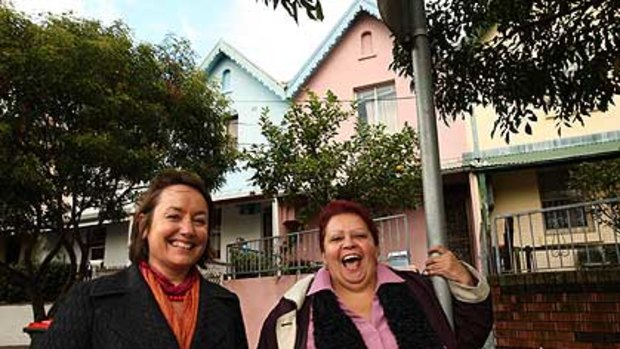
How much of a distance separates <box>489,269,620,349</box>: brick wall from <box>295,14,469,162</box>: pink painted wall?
9.11 m

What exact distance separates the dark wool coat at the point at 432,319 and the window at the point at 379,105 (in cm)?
1180

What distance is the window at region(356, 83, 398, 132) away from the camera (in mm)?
14102

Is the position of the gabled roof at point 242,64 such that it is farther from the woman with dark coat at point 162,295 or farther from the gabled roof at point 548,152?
the woman with dark coat at point 162,295

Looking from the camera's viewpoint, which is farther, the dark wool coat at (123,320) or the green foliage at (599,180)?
the green foliage at (599,180)

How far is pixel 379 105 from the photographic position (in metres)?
14.4

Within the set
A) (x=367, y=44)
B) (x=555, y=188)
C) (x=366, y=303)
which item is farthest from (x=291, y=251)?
(x=366, y=303)

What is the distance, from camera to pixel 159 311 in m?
2.08

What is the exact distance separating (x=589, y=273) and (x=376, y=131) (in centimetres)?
692

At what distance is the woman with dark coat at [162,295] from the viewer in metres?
1.99

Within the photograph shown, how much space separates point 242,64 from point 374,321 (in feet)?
49.5

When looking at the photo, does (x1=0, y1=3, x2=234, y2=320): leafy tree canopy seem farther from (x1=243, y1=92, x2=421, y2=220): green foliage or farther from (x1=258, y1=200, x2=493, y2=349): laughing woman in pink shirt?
(x1=258, y1=200, x2=493, y2=349): laughing woman in pink shirt

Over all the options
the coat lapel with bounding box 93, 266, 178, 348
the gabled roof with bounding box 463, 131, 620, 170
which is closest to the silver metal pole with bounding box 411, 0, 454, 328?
the coat lapel with bounding box 93, 266, 178, 348

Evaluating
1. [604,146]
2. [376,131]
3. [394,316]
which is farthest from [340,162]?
[394,316]

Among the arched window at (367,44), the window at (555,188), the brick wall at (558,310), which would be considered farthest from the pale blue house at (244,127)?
the brick wall at (558,310)
